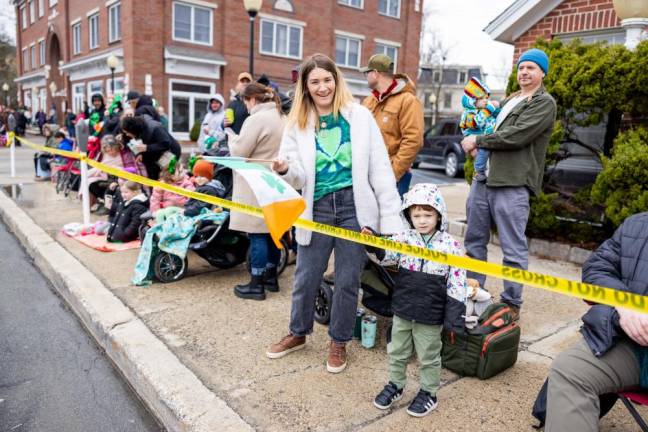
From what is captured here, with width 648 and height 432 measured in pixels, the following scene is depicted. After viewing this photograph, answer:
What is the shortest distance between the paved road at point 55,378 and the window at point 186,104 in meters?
20.0

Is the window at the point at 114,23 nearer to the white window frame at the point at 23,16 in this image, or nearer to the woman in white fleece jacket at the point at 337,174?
the white window frame at the point at 23,16

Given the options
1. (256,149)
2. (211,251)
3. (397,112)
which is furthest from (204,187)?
(397,112)

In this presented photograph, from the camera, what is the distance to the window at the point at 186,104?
23594 mm

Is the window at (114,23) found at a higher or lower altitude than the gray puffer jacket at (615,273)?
higher

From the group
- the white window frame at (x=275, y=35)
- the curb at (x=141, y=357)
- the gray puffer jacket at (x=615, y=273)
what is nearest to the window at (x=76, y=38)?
the white window frame at (x=275, y=35)

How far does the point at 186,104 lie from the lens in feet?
79.1

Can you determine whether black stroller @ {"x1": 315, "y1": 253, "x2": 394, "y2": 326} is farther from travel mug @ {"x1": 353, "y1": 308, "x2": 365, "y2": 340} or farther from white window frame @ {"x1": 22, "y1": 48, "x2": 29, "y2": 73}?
white window frame @ {"x1": 22, "y1": 48, "x2": 29, "y2": 73}

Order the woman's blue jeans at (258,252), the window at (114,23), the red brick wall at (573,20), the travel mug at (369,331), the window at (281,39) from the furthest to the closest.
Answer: the window at (281,39)
the window at (114,23)
the red brick wall at (573,20)
the woman's blue jeans at (258,252)
the travel mug at (369,331)

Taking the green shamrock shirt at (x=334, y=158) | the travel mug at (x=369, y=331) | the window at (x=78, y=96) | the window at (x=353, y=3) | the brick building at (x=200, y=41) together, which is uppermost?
the window at (x=353, y=3)

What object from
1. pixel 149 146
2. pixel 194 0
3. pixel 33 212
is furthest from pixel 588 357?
pixel 194 0

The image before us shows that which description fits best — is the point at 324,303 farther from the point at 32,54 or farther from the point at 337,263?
the point at 32,54

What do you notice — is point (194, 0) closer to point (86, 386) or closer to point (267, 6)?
point (267, 6)

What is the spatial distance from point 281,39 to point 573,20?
68.8 ft

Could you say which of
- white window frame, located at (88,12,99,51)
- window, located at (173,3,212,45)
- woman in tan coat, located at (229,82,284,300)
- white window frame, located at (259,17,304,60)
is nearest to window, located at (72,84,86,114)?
white window frame, located at (88,12,99,51)
